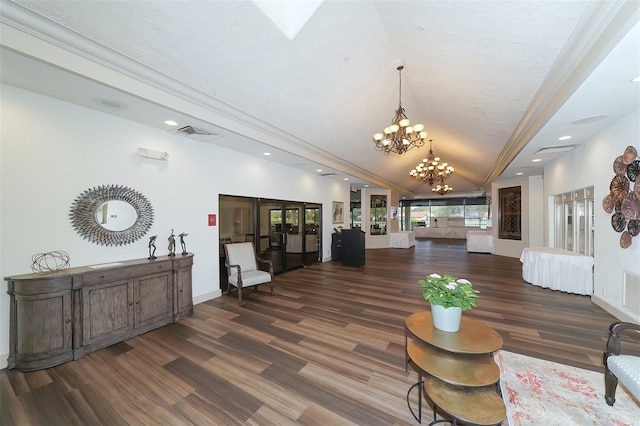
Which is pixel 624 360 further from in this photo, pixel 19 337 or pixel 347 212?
pixel 347 212

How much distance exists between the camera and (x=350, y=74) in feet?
12.3

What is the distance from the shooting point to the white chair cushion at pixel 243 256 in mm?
4586

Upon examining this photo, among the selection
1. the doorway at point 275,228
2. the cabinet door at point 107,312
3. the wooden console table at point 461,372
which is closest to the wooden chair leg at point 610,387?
the wooden console table at point 461,372

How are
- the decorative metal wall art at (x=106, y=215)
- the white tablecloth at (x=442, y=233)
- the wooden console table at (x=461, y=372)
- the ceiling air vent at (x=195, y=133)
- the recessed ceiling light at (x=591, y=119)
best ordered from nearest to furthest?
the wooden console table at (x=461, y=372), the decorative metal wall art at (x=106, y=215), the recessed ceiling light at (x=591, y=119), the ceiling air vent at (x=195, y=133), the white tablecloth at (x=442, y=233)

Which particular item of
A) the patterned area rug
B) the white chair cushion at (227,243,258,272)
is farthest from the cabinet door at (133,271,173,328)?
the patterned area rug

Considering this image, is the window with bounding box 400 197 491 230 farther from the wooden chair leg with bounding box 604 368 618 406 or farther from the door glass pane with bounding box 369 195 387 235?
the wooden chair leg with bounding box 604 368 618 406

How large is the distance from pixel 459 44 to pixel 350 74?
4.92 feet

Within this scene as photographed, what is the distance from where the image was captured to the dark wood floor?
186cm

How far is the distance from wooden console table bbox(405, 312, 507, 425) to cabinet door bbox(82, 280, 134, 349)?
334 cm

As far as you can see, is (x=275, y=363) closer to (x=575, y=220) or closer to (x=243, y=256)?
(x=243, y=256)

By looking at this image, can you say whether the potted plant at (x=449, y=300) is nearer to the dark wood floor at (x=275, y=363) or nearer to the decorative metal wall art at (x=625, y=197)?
the dark wood floor at (x=275, y=363)

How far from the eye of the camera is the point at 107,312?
280 centimetres

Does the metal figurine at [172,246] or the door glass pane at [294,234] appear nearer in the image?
the metal figurine at [172,246]

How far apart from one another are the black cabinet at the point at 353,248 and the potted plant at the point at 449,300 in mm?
5355
